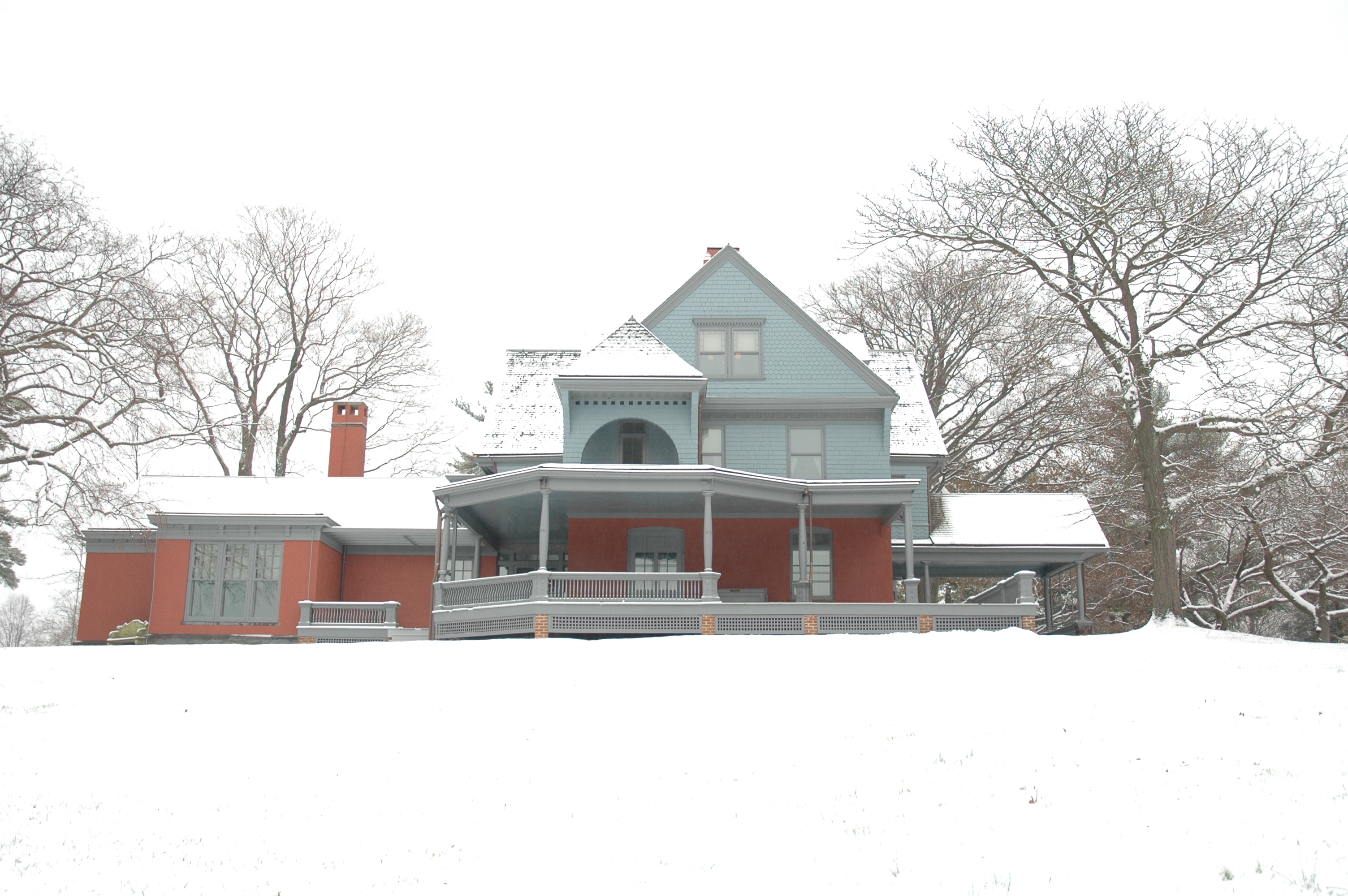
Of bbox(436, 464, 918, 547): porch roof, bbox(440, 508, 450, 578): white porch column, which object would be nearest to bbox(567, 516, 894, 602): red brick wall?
bbox(436, 464, 918, 547): porch roof

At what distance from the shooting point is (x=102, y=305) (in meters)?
18.7

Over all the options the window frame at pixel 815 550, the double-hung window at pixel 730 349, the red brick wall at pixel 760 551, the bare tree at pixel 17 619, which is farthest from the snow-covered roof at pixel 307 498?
the bare tree at pixel 17 619

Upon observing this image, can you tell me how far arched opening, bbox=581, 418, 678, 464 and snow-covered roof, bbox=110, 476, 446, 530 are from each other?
4334 millimetres

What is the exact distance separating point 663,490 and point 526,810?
11402mm

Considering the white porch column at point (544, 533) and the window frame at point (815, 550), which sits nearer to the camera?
the white porch column at point (544, 533)

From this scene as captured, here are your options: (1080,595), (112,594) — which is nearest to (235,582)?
(112,594)

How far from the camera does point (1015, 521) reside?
83.6 feet

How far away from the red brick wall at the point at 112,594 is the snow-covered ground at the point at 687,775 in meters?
10.9

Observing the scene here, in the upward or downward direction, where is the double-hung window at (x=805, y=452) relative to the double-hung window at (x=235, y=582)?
upward

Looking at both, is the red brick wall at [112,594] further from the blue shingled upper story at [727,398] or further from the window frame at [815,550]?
the window frame at [815,550]

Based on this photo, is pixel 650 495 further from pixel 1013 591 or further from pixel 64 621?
pixel 64 621

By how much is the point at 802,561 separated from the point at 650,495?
329 centimetres

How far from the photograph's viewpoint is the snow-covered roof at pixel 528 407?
23.9m

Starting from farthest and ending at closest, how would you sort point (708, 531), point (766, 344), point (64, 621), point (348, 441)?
point (64, 621)
point (348, 441)
point (766, 344)
point (708, 531)
